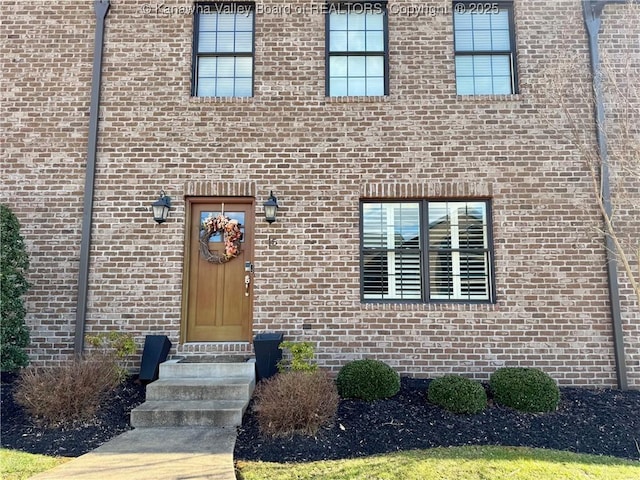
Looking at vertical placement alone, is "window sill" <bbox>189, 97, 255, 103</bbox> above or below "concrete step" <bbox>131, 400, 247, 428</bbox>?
above

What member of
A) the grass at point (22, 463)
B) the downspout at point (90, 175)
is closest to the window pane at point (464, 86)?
the downspout at point (90, 175)

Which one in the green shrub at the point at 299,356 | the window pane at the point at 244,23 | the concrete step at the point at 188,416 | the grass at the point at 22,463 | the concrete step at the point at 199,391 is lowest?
the grass at the point at 22,463

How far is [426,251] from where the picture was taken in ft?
21.8

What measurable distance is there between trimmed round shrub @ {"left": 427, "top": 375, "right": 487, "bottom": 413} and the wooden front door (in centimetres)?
275

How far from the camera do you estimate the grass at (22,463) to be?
388 centimetres

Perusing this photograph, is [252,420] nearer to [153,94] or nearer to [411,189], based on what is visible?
[411,189]

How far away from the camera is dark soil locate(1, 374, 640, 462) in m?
4.48

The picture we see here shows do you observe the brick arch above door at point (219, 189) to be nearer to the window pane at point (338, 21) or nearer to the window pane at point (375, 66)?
the window pane at point (375, 66)

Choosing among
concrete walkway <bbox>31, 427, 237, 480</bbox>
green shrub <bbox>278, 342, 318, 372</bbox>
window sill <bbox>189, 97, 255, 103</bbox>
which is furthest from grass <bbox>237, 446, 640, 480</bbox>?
window sill <bbox>189, 97, 255, 103</bbox>

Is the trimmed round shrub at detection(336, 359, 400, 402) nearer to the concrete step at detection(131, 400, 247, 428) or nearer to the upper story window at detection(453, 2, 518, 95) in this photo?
the concrete step at detection(131, 400, 247, 428)

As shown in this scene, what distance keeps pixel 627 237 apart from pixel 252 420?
5745 mm

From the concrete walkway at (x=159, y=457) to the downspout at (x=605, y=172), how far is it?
5.28m

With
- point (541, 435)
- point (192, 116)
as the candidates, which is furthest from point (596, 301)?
point (192, 116)

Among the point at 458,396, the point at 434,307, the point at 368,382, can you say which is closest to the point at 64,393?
the point at 368,382
